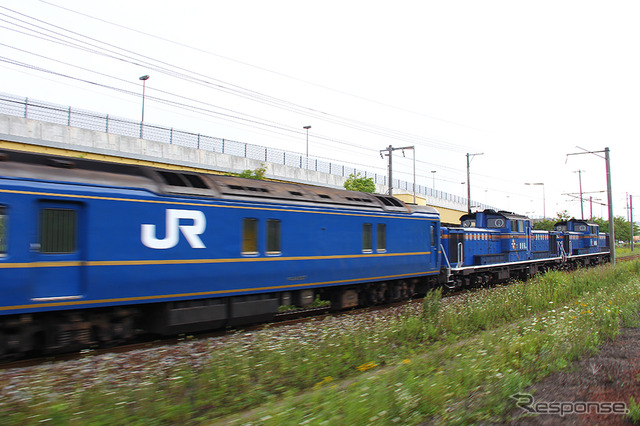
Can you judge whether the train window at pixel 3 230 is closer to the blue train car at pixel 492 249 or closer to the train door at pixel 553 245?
the blue train car at pixel 492 249

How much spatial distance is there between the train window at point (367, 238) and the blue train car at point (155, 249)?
10cm

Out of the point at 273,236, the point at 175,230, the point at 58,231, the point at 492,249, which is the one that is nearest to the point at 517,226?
the point at 492,249

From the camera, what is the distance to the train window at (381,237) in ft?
45.3

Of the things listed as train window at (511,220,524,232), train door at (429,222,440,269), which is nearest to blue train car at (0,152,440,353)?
train door at (429,222,440,269)

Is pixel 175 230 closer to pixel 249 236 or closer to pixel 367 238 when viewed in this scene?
pixel 249 236

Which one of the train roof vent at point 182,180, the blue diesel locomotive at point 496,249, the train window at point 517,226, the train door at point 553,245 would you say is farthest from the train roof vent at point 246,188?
the train door at point 553,245

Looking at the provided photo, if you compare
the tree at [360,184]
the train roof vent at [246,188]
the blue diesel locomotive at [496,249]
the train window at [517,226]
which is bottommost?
the blue diesel locomotive at [496,249]

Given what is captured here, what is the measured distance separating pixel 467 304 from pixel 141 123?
711 inches

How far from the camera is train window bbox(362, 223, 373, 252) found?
43.7 ft

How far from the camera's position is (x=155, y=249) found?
861 cm

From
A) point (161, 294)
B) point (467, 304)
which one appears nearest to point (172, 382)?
point (161, 294)

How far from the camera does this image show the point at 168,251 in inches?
347

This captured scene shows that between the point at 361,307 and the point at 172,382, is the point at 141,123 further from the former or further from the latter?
the point at 172,382

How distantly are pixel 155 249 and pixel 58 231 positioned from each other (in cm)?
172
